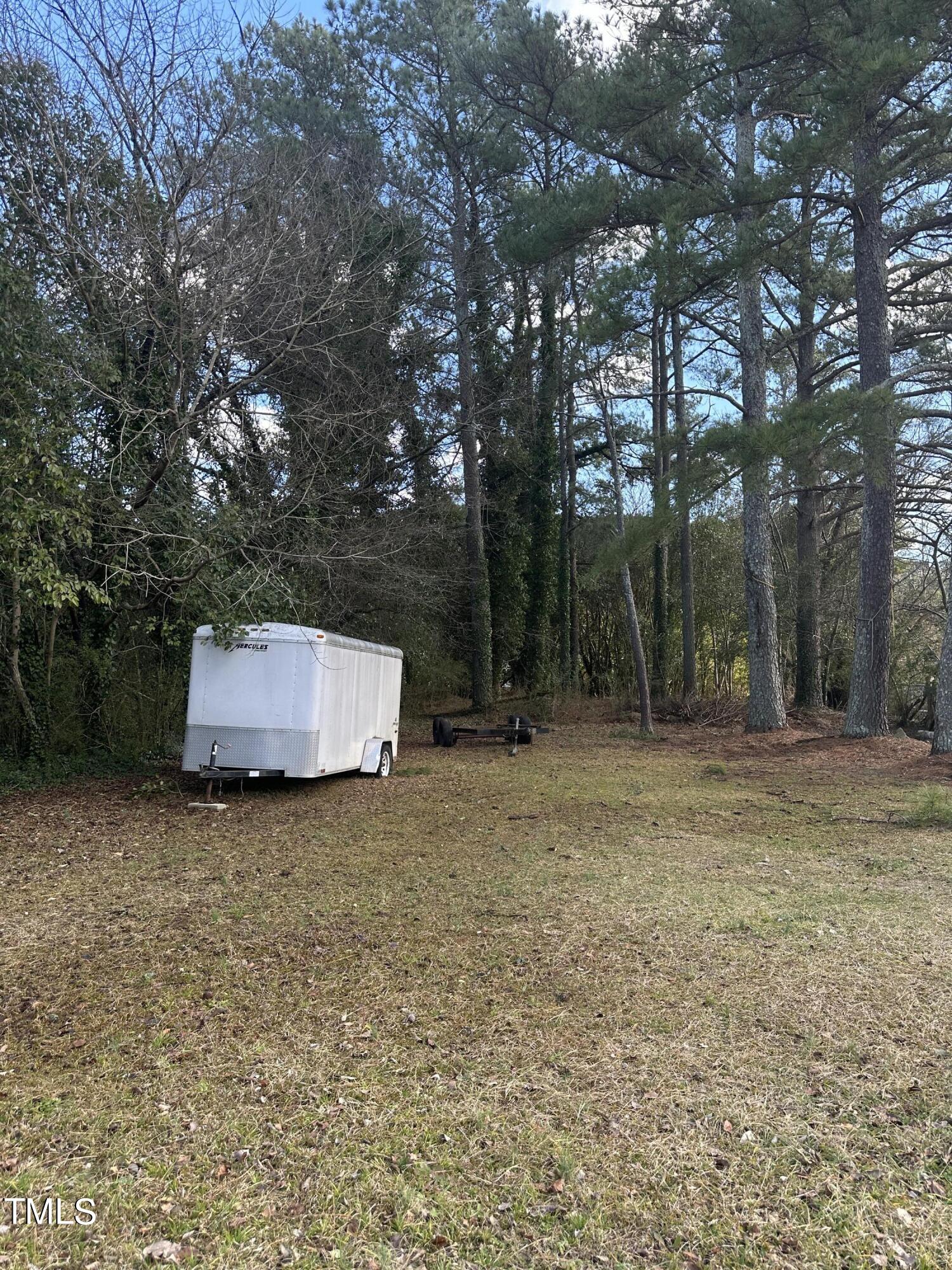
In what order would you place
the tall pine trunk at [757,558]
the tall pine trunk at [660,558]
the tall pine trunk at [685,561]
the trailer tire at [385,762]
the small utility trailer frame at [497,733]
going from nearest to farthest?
the trailer tire at [385,762], the small utility trailer frame at [497,733], the tall pine trunk at [757,558], the tall pine trunk at [660,558], the tall pine trunk at [685,561]

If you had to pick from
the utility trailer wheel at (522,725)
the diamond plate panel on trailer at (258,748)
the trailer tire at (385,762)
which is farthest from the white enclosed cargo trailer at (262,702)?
the utility trailer wheel at (522,725)

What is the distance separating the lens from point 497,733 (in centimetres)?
1572

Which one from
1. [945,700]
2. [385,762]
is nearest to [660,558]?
[945,700]

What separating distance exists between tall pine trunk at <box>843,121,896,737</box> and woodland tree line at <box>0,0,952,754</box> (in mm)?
61

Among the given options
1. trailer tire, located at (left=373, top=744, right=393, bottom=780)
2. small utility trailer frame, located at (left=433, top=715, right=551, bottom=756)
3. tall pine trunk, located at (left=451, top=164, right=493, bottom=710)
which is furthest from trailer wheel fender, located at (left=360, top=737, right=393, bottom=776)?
tall pine trunk, located at (left=451, top=164, right=493, bottom=710)

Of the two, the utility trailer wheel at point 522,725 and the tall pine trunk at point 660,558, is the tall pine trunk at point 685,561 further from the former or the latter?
the utility trailer wheel at point 522,725

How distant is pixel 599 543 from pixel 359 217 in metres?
12.7

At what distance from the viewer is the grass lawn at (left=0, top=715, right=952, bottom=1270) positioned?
2602mm

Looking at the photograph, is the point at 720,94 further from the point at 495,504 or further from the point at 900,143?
the point at 495,504

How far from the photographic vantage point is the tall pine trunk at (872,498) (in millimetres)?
12938

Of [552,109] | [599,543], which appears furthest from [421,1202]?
[599,543]

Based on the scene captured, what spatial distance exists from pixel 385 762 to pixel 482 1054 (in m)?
9.05

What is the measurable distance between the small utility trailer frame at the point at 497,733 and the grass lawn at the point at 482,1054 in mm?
7955

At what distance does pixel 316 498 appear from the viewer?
12992 millimetres
